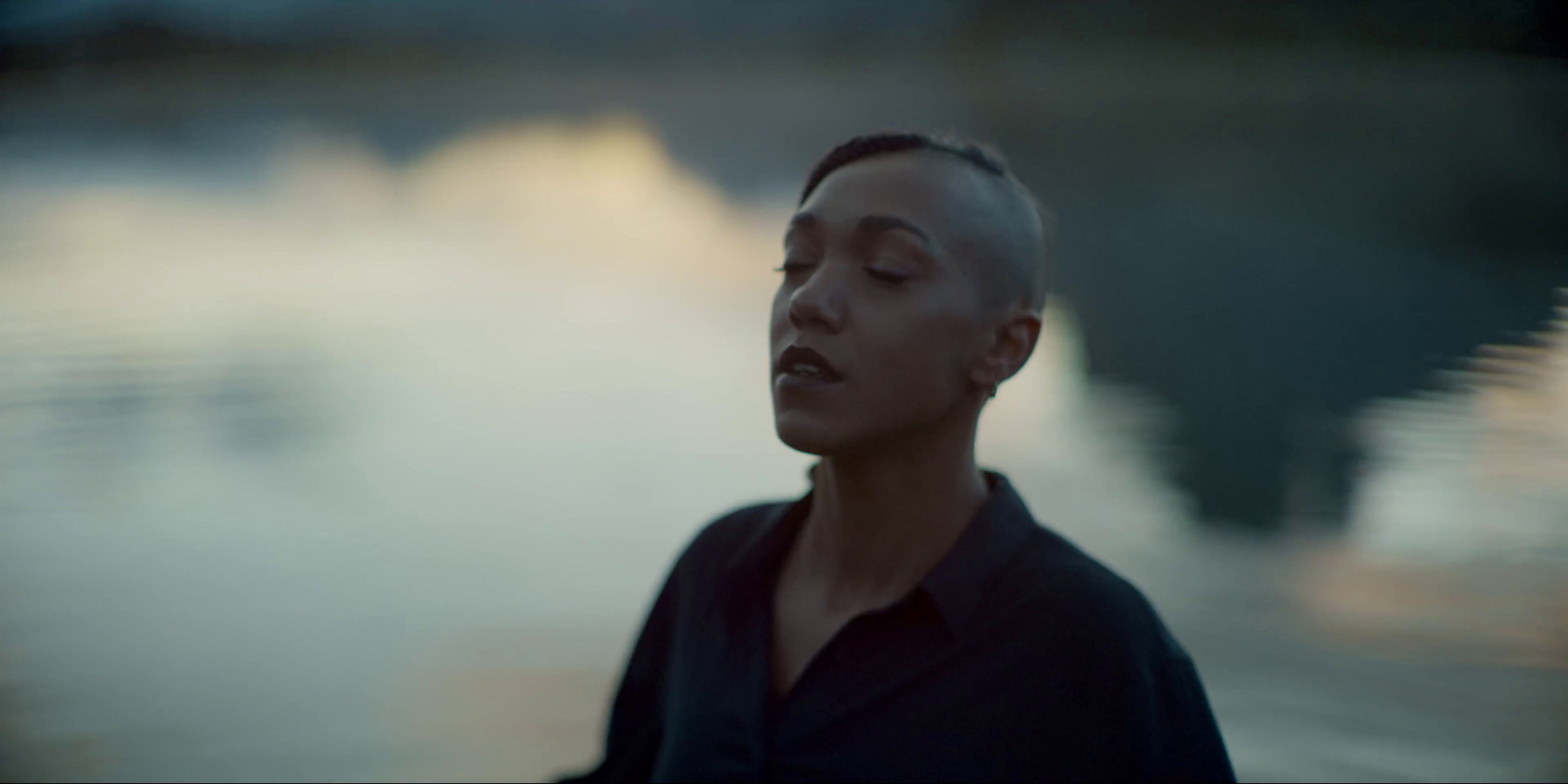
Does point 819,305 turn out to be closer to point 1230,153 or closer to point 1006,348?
point 1006,348

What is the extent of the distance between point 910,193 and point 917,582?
0.28 metres

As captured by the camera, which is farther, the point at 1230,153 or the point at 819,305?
the point at 1230,153

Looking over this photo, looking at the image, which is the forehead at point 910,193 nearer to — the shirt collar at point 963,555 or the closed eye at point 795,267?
the closed eye at point 795,267

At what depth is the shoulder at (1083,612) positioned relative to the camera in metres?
0.84

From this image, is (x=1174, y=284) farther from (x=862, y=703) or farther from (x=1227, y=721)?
(x=862, y=703)

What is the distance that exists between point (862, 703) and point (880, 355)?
0.77ft

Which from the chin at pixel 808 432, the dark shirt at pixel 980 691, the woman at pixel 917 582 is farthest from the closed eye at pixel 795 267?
the dark shirt at pixel 980 691

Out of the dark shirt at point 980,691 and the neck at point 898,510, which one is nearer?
the dark shirt at point 980,691

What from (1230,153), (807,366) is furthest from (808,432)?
(1230,153)

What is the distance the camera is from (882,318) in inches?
34.3

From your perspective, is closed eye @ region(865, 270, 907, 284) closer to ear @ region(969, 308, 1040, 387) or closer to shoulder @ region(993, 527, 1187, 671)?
ear @ region(969, 308, 1040, 387)

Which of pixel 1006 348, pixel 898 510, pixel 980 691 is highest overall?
pixel 1006 348

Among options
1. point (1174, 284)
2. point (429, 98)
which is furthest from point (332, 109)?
point (1174, 284)

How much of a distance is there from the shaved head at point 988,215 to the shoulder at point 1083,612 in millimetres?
190
